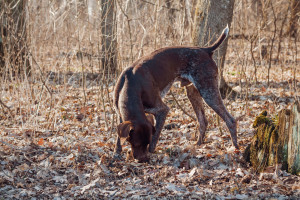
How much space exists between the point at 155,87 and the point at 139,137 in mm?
885

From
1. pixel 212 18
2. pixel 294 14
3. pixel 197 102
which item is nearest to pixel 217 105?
pixel 197 102

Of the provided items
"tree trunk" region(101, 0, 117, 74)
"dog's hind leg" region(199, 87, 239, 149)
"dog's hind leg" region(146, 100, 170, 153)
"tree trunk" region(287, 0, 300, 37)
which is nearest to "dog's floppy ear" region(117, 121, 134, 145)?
"dog's hind leg" region(146, 100, 170, 153)

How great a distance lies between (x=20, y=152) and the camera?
489 cm

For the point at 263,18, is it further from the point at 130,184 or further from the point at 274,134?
the point at 130,184

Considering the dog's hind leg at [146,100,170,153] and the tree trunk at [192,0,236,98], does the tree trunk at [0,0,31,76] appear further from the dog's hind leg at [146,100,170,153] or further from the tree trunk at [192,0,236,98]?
the tree trunk at [192,0,236,98]

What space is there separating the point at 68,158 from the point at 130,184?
3.76ft

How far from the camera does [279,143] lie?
4.16m

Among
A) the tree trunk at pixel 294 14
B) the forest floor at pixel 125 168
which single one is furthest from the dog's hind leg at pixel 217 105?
the tree trunk at pixel 294 14

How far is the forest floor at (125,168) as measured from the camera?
3.82 meters

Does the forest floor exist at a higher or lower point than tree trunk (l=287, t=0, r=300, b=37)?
lower

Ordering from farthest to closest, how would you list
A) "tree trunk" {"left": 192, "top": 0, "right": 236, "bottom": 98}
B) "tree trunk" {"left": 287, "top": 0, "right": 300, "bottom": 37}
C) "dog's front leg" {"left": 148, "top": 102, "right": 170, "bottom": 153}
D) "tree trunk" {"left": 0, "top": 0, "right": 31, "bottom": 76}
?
"tree trunk" {"left": 287, "top": 0, "right": 300, "bottom": 37}, "tree trunk" {"left": 192, "top": 0, "right": 236, "bottom": 98}, "tree trunk" {"left": 0, "top": 0, "right": 31, "bottom": 76}, "dog's front leg" {"left": 148, "top": 102, "right": 170, "bottom": 153}

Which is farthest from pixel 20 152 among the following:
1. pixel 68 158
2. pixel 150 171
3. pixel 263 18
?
pixel 263 18

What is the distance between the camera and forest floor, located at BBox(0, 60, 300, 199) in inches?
150

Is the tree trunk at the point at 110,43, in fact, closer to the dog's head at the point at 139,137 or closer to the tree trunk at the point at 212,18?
the dog's head at the point at 139,137
